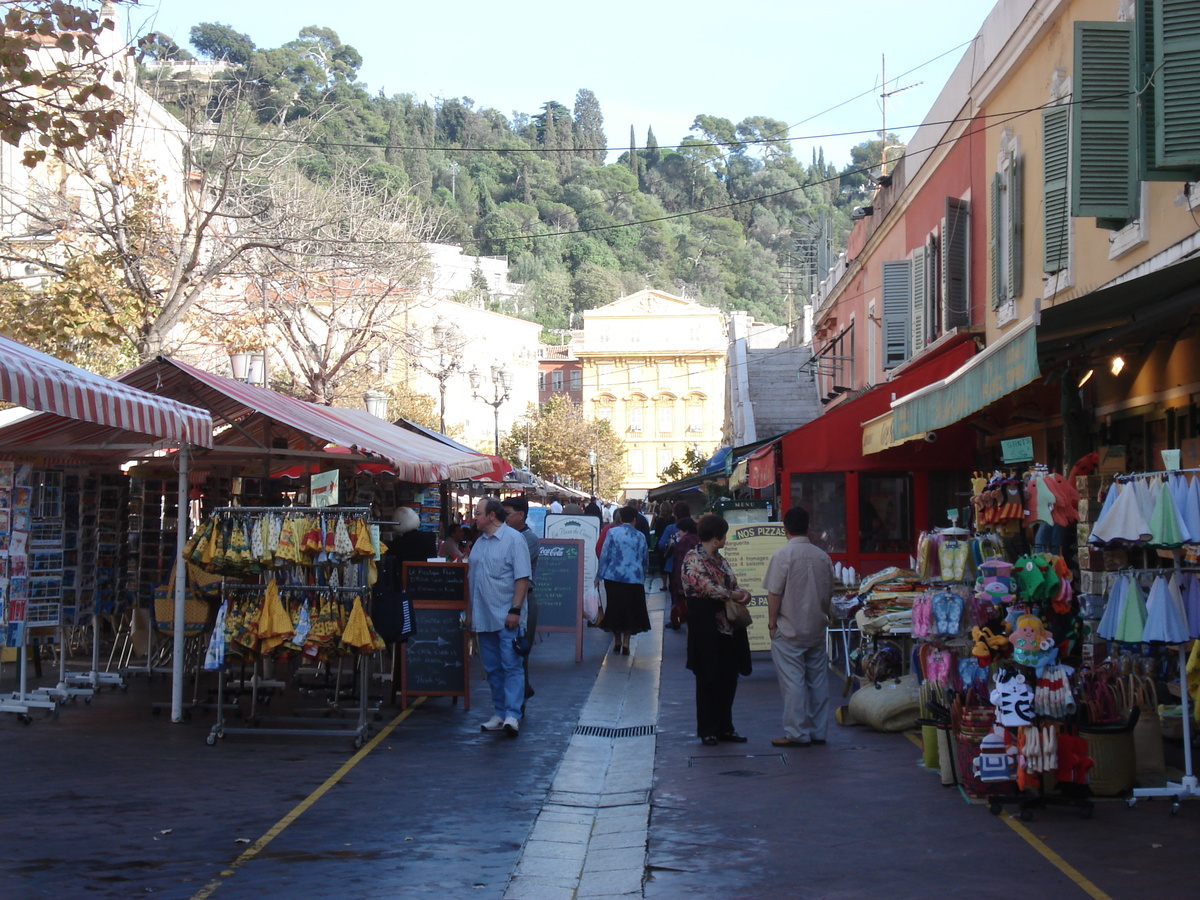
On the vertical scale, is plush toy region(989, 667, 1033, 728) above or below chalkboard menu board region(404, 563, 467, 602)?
below

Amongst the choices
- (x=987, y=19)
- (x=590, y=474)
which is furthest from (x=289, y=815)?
(x=590, y=474)

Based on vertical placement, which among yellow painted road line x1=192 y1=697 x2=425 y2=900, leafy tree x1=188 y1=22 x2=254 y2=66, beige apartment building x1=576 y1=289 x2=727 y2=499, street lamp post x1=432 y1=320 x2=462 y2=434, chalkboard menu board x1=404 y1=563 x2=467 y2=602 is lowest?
yellow painted road line x1=192 y1=697 x2=425 y2=900

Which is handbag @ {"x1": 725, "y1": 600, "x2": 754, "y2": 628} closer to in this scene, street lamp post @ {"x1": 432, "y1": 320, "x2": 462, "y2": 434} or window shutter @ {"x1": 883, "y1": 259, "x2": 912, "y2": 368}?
window shutter @ {"x1": 883, "y1": 259, "x2": 912, "y2": 368}

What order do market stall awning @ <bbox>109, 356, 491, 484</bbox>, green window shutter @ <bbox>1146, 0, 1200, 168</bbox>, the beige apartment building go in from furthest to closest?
the beige apartment building
market stall awning @ <bbox>109, 356, 491, 484</bbox>
green window shutter @ <bbox>1146, 0, 1200, 168</bbox>

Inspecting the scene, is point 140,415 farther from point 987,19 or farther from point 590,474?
point 590,474

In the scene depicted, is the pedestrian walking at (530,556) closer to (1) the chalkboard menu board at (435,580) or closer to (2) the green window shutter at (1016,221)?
(1) the chalkboard menu board at (435,580)

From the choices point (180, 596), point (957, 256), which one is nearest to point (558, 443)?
point (957, 256)

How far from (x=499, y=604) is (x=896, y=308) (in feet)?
38.8

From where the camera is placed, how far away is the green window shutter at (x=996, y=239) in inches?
550

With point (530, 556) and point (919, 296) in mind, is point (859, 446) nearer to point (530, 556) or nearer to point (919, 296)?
point (919, 296)

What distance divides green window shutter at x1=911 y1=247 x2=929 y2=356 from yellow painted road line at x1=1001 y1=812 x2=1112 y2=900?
12.4 metres

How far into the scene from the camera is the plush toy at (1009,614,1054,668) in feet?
21.8

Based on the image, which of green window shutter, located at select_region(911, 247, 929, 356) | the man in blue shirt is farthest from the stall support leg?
green window shutter, located at select_region(911, 247, 929, 356)

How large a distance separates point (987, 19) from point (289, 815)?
40.8 feet
